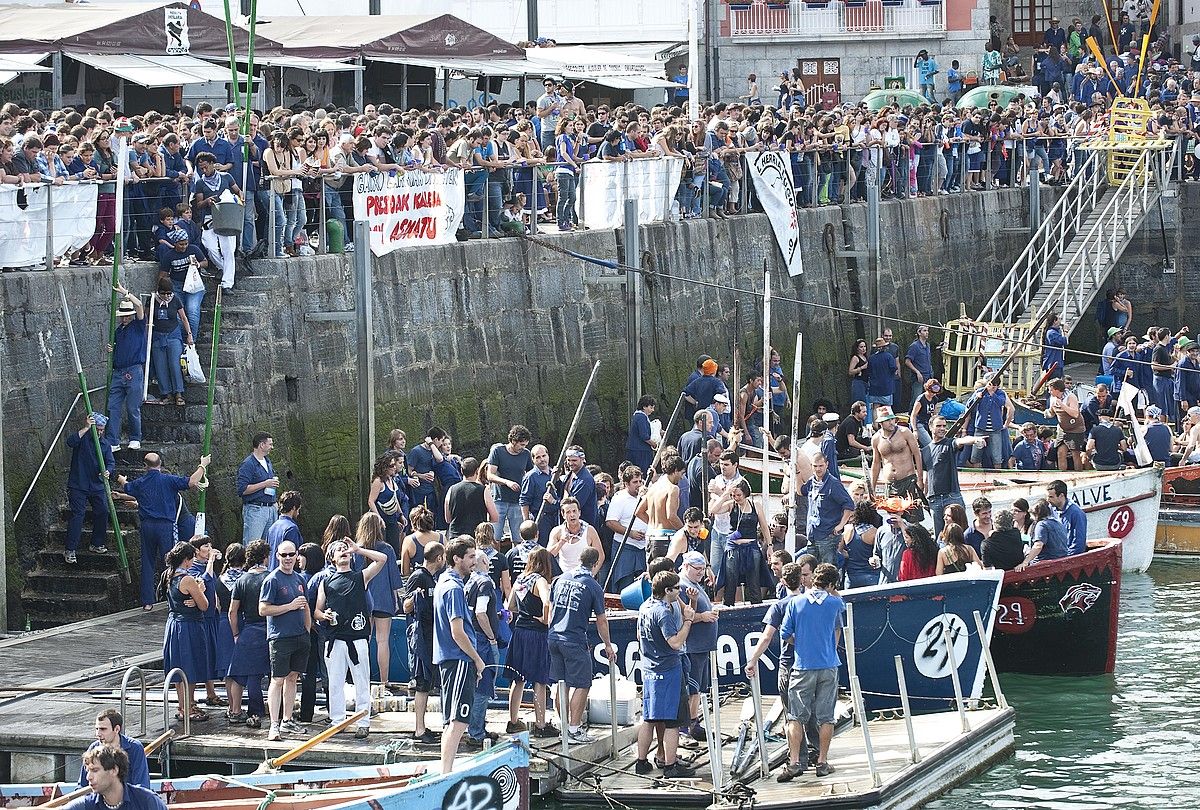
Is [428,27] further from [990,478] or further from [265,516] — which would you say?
[265,516]

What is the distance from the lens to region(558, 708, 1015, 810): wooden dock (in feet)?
44.0

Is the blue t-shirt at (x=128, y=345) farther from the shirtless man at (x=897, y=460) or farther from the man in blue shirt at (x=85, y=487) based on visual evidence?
the shirtless man at (x=897, y=460)

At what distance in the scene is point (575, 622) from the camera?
45.1 feet

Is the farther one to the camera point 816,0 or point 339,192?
point 816,0

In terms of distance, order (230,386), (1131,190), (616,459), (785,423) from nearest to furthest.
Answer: (230,386) < (616,459) < (785,423) < (1131,190)

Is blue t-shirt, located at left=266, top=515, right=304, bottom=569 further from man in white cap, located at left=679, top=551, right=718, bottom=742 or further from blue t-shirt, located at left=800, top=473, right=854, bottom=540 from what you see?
blue t-shirt, located at left=800, top=473, right=854, bottom=540

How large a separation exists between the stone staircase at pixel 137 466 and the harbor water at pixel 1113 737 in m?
6.08

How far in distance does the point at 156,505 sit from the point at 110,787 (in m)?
7.35

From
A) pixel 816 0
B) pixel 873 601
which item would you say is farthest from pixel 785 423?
pixel 816 0

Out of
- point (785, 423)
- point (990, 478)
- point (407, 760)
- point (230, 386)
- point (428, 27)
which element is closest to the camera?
point (407, 760)

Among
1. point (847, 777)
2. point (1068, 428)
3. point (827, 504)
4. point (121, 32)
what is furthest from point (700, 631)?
point (121, 32)

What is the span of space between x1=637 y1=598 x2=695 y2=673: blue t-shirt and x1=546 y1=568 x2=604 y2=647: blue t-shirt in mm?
299

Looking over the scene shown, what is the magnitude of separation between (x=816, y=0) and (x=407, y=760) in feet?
120

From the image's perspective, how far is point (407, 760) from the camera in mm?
13648
